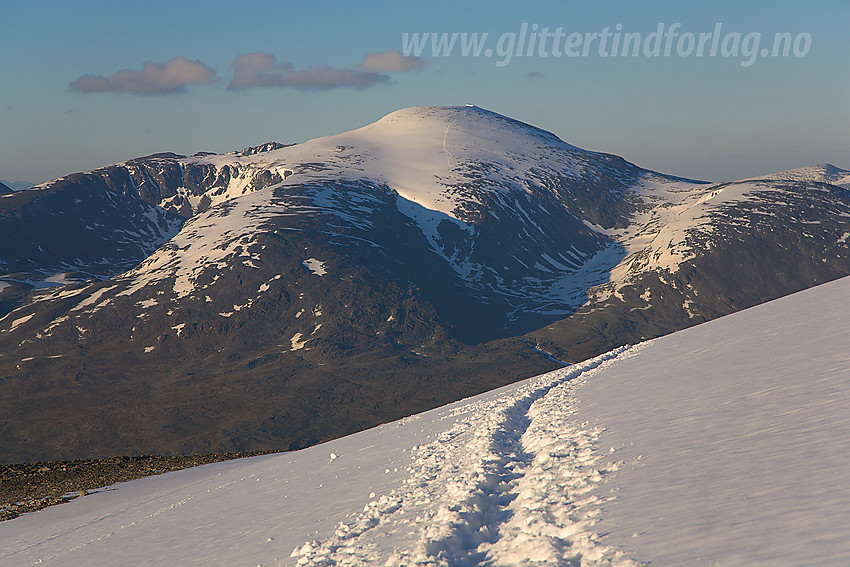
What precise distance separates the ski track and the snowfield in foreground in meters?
0.06

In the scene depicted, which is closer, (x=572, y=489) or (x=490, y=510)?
(x=572, y=489)

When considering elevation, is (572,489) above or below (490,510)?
above

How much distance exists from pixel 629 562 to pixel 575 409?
55.5 feet

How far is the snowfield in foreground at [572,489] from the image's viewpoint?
40.9 ft

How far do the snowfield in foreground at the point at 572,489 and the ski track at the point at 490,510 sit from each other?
6 cm

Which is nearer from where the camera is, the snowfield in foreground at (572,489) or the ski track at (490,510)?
the snowfield in foreground at (572,489)

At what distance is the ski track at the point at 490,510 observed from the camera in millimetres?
13883

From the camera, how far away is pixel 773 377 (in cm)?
2194

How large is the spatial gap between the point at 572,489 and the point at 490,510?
2226 millimetres

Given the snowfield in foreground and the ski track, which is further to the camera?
the ski track

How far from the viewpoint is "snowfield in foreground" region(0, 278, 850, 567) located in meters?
12.5

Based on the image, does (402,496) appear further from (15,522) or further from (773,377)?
(15,522)

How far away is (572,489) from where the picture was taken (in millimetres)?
16562

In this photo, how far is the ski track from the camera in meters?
13.9
